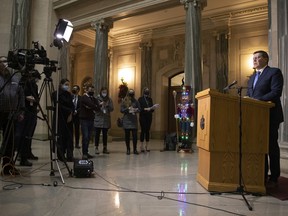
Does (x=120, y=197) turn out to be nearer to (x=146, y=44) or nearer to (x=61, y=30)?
(x=61, y=30)

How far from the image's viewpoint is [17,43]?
9883 millimetres

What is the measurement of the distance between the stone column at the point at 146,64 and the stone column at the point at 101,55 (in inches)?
121

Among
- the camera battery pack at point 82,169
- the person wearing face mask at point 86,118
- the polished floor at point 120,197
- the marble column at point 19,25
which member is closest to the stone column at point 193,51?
the person wearing face mask at point 86,118

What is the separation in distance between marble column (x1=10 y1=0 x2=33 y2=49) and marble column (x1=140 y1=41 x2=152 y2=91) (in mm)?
4899

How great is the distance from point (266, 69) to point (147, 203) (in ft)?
6.53

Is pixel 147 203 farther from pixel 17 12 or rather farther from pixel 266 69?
pixel 17 12

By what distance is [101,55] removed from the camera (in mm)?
9844

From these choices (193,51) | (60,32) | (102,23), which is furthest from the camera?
(102,23)

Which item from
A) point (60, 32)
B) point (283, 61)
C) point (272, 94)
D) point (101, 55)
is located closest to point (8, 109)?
point (60, 32)

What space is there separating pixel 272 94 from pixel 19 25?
918 cm

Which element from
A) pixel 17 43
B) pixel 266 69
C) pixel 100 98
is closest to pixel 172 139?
pixel 100 98

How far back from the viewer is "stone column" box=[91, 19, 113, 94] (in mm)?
9719

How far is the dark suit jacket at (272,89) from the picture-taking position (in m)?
3.18

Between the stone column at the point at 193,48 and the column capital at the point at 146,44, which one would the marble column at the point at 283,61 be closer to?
the stone column at the point at 193,48
